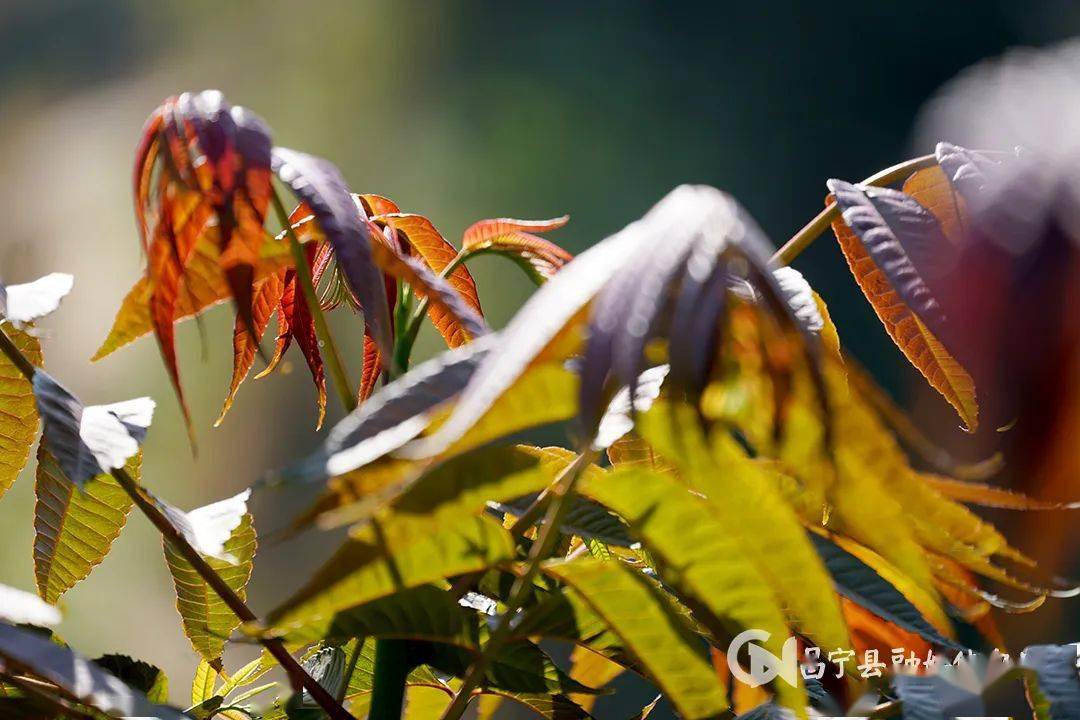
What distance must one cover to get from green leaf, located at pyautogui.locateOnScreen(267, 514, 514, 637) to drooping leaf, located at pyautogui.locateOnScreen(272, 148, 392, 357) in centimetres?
3

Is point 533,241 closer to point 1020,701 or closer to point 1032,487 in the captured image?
point 1032,487

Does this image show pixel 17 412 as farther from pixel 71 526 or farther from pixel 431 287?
pixel 431 287

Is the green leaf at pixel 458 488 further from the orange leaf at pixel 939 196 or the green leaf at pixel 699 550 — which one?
the orange leaf at pixel 939 196

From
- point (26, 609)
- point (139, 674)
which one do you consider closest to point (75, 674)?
point (26, 609)

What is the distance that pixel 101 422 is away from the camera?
21 cm

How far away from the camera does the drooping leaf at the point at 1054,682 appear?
0.20 meters

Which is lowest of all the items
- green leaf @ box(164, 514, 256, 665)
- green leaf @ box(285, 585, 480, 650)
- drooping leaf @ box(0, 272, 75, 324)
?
green leaf @ box(164, 514, 256, 665)

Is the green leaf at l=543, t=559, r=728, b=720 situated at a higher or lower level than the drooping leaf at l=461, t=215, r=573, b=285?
lower

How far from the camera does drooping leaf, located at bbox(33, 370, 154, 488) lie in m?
0.20

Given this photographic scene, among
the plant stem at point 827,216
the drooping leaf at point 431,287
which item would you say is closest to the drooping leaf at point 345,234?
the drooping leaf at point 431,287

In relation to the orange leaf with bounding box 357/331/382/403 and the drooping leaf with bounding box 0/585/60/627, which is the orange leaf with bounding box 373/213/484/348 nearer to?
the orange leaf with bounding box 357/331/382/403

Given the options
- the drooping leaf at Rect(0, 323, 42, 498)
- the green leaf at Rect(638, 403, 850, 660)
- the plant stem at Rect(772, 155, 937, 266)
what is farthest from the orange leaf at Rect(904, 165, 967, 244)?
the drooping leaf at Rect(0, 323, 42, 498)

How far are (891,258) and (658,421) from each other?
73mm

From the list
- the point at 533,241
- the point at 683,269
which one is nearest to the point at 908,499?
the point at 683,269
